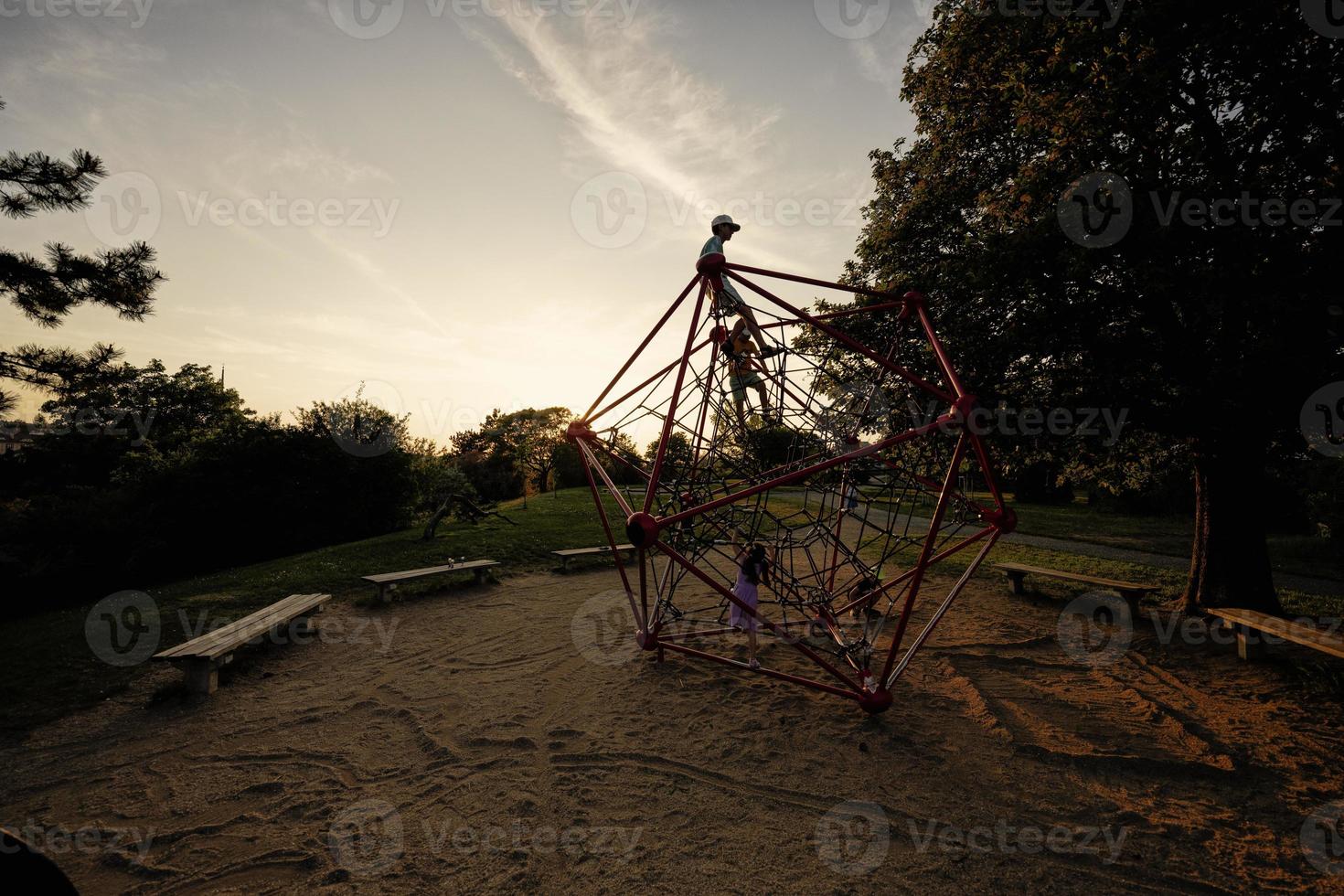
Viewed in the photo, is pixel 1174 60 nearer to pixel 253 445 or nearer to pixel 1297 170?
pixel 1297 170

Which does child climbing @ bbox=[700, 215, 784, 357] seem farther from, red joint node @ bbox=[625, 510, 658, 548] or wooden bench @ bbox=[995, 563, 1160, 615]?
wooden bench @ bbox=[995, 563, 1160, 615]

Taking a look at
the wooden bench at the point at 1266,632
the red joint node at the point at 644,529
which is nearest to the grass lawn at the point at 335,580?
the wooden bench at the point at 1266,632

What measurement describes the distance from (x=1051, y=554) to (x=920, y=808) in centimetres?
1100

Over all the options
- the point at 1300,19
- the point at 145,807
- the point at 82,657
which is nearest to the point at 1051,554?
the point at 1300,19

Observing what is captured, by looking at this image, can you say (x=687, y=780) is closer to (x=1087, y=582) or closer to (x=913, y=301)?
(x=913, y=301)

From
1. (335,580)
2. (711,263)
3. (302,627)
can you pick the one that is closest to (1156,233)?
(711,263)

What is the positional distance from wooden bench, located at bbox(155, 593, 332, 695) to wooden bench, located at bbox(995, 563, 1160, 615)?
10.9 metres

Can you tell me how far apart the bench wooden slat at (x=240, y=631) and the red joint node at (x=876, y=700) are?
20.5 feet

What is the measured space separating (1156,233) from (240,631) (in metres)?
10.9

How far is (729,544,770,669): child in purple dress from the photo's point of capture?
5.40 meters

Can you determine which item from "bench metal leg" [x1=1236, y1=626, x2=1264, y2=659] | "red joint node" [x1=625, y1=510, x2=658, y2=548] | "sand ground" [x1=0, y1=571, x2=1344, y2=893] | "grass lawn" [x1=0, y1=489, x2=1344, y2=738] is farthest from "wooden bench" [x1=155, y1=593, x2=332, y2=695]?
"bench metal leg" [x1=1236, y1=626, x2=1264, y2=659]

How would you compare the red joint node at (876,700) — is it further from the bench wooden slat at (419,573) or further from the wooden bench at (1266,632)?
the bench wooden slat at (419,573)

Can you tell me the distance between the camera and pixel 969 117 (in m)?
7.83

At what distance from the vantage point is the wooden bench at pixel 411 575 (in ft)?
28.3
